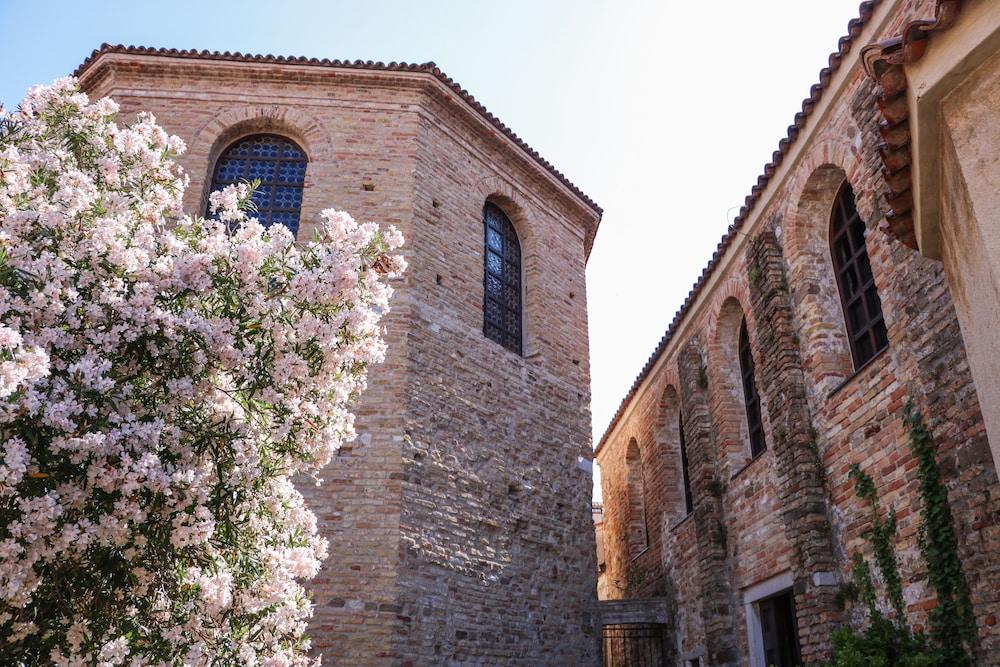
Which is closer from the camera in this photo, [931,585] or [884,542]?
[931,585]

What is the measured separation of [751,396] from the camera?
10.8 metres

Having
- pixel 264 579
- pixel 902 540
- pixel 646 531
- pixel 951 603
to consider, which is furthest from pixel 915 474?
pixel 646 531

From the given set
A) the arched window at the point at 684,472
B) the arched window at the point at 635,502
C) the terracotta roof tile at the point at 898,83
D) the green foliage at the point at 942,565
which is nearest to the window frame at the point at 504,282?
the arched window at the point at 684,472

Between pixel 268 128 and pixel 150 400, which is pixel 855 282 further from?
pixel 268 128

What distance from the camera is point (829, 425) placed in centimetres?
809

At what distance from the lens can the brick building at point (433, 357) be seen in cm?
899

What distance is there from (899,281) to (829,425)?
1.80m

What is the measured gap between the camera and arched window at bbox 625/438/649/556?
15.0 m

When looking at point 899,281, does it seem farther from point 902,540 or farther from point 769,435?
point 769,435

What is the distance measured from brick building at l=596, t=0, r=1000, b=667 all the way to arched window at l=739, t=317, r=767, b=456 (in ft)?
0.10

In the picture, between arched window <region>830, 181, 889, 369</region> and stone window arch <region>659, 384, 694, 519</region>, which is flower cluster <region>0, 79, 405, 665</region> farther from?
stone window arch <region>659, 384, 694, 519</region>

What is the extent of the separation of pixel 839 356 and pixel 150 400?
649 centimetres

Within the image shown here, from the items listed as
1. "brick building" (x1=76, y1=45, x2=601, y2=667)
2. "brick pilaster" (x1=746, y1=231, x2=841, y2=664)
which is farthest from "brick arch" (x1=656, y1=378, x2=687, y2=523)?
"brick pilaster" (x1=746, y1=231, x2=841, y2=664)

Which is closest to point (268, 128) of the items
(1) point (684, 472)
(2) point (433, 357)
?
(2) point (433, 357)
